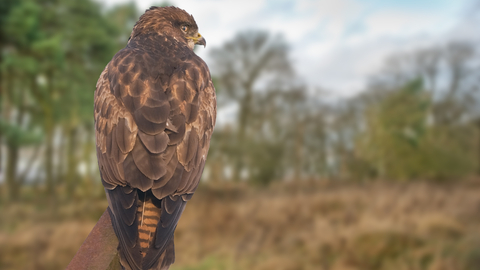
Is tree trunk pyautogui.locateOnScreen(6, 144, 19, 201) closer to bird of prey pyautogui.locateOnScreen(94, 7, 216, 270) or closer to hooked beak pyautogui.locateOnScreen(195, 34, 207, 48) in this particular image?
hooked beak pyautogui.locateOnScreen(195, 34, 207, 48)

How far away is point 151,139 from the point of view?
2.26m

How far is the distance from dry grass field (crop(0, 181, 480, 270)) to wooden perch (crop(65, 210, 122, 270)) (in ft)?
40.6

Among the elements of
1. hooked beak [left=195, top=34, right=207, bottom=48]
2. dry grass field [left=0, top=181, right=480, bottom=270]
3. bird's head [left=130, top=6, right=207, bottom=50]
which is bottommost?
dry grass field [left=0, top=181, right=480, bottom=270]

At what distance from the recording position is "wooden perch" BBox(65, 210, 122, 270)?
1946 millimetres

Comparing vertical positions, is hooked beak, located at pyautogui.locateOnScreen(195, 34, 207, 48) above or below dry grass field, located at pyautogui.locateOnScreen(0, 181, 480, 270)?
above

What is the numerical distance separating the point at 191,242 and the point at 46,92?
1160cm

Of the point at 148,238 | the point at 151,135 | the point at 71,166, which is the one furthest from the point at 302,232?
the point at 148,238

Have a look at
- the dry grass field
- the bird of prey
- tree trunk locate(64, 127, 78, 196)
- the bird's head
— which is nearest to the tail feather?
the bird of prey

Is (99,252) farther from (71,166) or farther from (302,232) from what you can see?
(71,166)

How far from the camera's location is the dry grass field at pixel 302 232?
13883mm

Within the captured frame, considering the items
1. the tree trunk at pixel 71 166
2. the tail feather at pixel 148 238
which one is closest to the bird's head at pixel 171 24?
the tail feather at pixel 148 238

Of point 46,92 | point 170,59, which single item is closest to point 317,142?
point 46,92

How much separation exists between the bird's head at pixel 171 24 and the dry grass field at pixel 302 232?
11.7m

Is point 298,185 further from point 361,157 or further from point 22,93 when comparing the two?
point 22,93
